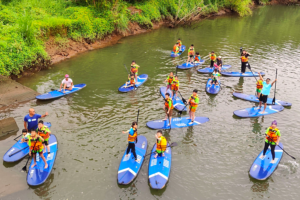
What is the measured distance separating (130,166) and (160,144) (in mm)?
1424

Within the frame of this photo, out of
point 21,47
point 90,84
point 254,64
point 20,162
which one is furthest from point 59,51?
point 254,64

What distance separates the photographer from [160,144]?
920cm

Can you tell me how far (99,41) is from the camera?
962 inches

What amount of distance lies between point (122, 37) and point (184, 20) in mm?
11683

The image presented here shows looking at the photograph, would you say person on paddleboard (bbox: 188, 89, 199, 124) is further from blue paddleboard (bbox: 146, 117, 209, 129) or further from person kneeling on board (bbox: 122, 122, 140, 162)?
person kneeling on board (bbox: 122, 122, 140, 162)

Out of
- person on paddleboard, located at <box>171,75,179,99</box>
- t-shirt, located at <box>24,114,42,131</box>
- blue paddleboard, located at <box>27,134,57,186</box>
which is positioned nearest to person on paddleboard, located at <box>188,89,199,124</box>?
person on paddleboard, located at <box>171,75,179,99</box>

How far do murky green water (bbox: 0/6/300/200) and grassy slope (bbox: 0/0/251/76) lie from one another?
6.23ft

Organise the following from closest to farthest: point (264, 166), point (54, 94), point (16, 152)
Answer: point (264, 166), point (16, 152), point (54, 94)

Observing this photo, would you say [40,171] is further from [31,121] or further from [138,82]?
[138,82]

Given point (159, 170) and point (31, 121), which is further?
point (31, 121)

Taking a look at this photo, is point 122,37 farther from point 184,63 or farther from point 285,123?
point 285,123

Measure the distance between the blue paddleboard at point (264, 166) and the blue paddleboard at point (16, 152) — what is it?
29.9ft

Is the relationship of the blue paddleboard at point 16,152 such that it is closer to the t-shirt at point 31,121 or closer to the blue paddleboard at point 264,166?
the t-shirt at point 31,121

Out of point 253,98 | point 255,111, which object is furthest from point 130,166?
point 253,98
